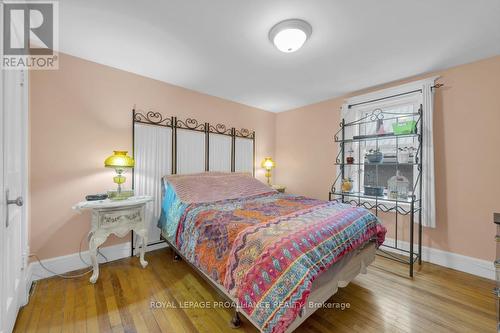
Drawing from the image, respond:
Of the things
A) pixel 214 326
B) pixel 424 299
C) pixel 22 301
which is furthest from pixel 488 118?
pixel 22 301

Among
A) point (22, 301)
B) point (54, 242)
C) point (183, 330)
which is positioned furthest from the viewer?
point (54, 242)

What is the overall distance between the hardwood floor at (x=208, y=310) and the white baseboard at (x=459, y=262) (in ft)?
0.34

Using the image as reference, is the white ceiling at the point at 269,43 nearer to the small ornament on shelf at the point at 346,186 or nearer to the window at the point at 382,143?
the window at the point at 382,143

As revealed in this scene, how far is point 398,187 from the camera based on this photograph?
8.60 feet

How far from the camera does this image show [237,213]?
199 centimetres

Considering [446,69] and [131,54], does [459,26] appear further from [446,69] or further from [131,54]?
[131,54]

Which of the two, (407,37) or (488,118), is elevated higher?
(407,37)

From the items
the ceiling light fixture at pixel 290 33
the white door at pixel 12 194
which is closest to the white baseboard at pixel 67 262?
the white door at pixel 12 194

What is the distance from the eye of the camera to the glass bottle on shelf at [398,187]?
2.54 metres

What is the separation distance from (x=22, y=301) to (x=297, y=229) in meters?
2.35

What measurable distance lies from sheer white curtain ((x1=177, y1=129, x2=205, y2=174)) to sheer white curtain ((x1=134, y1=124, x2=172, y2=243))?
0.50 ft

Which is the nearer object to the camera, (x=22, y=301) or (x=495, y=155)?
(x=22, y=301)

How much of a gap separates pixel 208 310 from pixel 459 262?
9.54 ft

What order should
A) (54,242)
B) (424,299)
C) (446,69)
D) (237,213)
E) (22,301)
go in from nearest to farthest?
1. (22,301)
2. (424,299)
3. (237,213)
4. (54,242)
5. (446,69)
